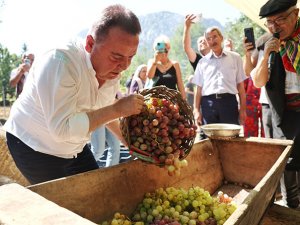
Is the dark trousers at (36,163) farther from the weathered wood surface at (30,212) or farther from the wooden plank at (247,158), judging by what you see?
the wooden plank at (247,158)

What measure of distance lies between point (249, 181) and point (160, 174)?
1.15m

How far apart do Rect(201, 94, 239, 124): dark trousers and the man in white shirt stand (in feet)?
8.49

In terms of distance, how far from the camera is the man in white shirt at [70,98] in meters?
1.76

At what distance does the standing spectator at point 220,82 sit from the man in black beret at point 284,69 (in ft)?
4.16

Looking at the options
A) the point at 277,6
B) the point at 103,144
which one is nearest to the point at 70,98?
the point at 277,6

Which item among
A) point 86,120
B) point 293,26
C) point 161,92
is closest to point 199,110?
point 293,26

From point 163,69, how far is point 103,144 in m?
1.49

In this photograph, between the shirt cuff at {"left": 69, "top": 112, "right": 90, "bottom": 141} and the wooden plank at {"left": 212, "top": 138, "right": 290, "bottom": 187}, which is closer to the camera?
the shirt cuff at {"left": 69, "top": 112, "right": 90, "bottom": 141}

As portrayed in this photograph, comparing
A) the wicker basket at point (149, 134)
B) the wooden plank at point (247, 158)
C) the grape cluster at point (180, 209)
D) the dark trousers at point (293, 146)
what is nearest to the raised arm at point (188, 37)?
the wooden plank at point (247, 158)

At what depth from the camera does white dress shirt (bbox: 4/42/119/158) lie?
1.75 m

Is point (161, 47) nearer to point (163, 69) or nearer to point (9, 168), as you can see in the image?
point (163, 69)

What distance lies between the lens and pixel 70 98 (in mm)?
1797

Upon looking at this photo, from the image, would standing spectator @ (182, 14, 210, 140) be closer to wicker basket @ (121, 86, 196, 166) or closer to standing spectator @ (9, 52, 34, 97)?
wicker basket @ (121, 86, 196, 166)

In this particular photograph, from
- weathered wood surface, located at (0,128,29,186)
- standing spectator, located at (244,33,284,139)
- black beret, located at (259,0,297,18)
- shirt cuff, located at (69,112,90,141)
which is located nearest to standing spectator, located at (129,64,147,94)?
standing spectator, located at (244,33,284,139)
